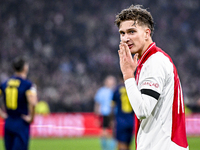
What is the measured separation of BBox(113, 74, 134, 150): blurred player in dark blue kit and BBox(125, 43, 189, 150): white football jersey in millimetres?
5289

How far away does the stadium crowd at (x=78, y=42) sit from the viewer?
57.2ft

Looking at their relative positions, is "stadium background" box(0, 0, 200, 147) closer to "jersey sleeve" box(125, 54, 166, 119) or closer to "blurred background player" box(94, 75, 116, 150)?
"blurred background player" box(94, 75, 116, 150)

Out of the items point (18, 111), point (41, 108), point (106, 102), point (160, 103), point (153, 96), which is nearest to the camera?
point (153, 96)

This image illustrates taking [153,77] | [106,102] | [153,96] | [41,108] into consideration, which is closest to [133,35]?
[153,77]

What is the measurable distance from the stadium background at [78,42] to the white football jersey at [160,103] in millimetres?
13800

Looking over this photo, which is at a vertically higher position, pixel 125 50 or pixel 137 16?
pixel 137 16

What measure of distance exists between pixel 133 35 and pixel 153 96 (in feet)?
1.77

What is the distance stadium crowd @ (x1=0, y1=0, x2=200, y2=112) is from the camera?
57.2 ft

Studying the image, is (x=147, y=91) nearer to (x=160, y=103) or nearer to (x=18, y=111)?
(x=160, y=103)

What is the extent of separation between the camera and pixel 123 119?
7.72 m

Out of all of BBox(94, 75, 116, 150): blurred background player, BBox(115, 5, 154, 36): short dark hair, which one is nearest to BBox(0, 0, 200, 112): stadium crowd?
BBox(94, 75, 116, 150): blurred background player

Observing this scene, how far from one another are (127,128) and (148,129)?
17.9 ft

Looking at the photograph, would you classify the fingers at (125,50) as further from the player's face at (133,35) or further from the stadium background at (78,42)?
the stadium background at (78,42)

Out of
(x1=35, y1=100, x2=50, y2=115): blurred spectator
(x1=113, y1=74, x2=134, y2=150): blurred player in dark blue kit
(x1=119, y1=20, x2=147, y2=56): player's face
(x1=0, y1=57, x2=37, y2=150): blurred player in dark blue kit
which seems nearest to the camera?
(x1=119, y1=20, x2=147, y2=56): player's face
